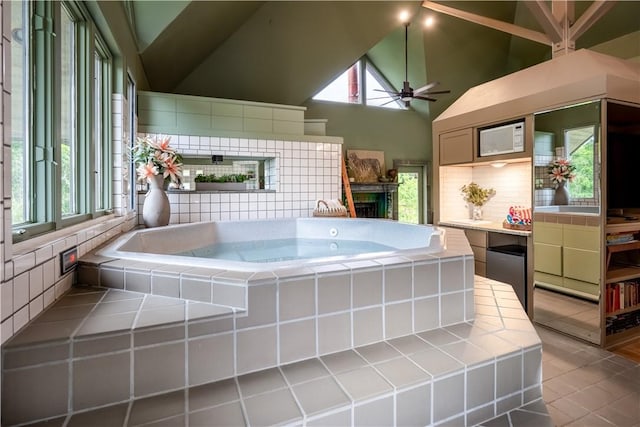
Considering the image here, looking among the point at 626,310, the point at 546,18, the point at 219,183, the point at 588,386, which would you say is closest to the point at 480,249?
the point at 626,310

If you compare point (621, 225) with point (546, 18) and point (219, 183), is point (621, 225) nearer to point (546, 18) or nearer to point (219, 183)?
point (546, 18)

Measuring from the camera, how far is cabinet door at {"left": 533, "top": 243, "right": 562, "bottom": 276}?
8.12ft

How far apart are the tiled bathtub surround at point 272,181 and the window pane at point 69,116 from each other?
1.49m

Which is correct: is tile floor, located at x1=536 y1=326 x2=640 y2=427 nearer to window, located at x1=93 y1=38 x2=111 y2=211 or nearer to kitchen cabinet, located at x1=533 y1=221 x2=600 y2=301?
kitchen cabinet, located at x1=533 y1=221 x2=600 y2=301

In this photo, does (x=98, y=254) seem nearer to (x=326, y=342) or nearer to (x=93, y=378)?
(x=93, y=378)

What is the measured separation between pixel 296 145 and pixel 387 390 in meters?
3.33

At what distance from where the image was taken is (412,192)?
663 cm

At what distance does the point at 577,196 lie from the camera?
2.33 meters

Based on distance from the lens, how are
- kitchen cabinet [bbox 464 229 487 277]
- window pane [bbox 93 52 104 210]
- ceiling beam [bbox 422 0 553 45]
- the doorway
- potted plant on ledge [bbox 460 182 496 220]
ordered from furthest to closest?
the doorway → potted plant on ledge [bbox 460 182 496 220] → ceiling beam [bbox 422 0 553 45] → kitchen cabinet [bbox 464 229 487 277] → window pane [bbox 93 52 104 210]

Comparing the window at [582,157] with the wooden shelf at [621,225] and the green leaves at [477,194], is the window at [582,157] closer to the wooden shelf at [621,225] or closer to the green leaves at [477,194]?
the wooden shelf at [621,225]

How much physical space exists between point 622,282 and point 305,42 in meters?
4.29

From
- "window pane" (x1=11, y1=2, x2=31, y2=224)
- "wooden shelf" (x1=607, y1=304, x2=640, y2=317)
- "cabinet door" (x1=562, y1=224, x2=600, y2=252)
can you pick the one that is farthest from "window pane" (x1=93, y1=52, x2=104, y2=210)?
"wooden shelf" (x1=607, y1=304, x2=640, y2=317)

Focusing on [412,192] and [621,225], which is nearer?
[621,225]

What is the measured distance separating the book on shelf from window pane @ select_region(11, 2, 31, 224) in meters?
3.35
